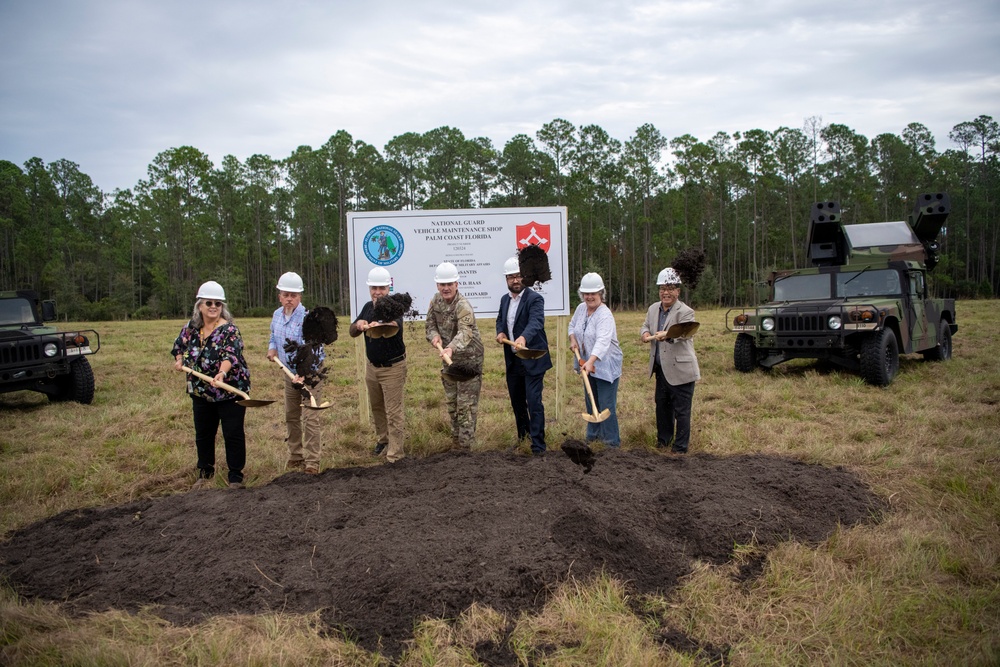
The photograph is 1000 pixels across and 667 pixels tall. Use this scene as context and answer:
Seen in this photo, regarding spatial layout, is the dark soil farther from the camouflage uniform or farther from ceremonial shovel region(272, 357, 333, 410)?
the camouflage uniform

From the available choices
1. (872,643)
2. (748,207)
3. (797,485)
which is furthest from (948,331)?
(748,207)

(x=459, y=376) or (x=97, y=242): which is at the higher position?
(x=97, y=242)

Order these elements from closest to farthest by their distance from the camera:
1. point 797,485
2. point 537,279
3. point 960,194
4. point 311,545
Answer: point 311,545, point 797,485, point 537,279, point 960,194

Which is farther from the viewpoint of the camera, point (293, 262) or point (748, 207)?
point (293, 262)

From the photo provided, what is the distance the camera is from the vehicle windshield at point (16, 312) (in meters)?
9.66

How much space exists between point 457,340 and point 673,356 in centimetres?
196

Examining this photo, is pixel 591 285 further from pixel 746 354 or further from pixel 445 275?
pixel 746 354

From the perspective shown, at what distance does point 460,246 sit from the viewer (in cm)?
768

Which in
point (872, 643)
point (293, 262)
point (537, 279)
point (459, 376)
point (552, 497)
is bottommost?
point (872, 643)

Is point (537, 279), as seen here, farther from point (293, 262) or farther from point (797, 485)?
point (293, 262)

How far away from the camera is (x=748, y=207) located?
47906mm

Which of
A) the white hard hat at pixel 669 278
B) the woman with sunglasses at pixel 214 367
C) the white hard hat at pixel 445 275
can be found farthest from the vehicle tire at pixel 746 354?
the woman with sunglasses at pixel 214 367

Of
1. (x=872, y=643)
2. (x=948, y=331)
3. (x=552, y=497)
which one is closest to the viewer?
(x=872, y=643)

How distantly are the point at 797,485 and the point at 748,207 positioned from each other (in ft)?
155
